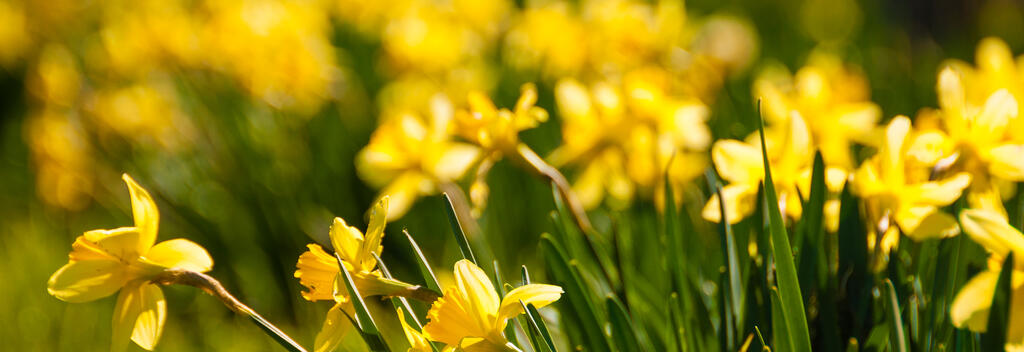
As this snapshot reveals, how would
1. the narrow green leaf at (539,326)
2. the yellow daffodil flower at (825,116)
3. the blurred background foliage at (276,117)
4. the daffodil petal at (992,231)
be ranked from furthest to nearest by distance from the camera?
1. the blurred background foliage at (276,117)
2. the yellow daffodil flower at (825,116)
3. the narrow green leaf at (539,326)
4. the daffodil petal at (992,231)

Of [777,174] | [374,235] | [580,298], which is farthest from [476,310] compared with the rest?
[777,174]

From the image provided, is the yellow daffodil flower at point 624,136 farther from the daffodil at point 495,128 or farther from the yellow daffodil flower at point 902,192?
the yellow daffodil flower at point 902,192

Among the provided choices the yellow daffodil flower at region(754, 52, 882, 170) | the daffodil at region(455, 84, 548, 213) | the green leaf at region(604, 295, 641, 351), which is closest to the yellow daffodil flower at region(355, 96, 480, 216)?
the daffodil at region(455, 84, 548, 213)

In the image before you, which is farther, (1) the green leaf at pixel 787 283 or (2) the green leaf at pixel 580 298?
(2) the green leaf at pixel 580 298

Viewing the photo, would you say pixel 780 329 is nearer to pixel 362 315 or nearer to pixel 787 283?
pixel 787 283

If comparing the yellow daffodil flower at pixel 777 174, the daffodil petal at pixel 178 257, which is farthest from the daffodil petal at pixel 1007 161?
the daffodil petal at pixel 178 257
